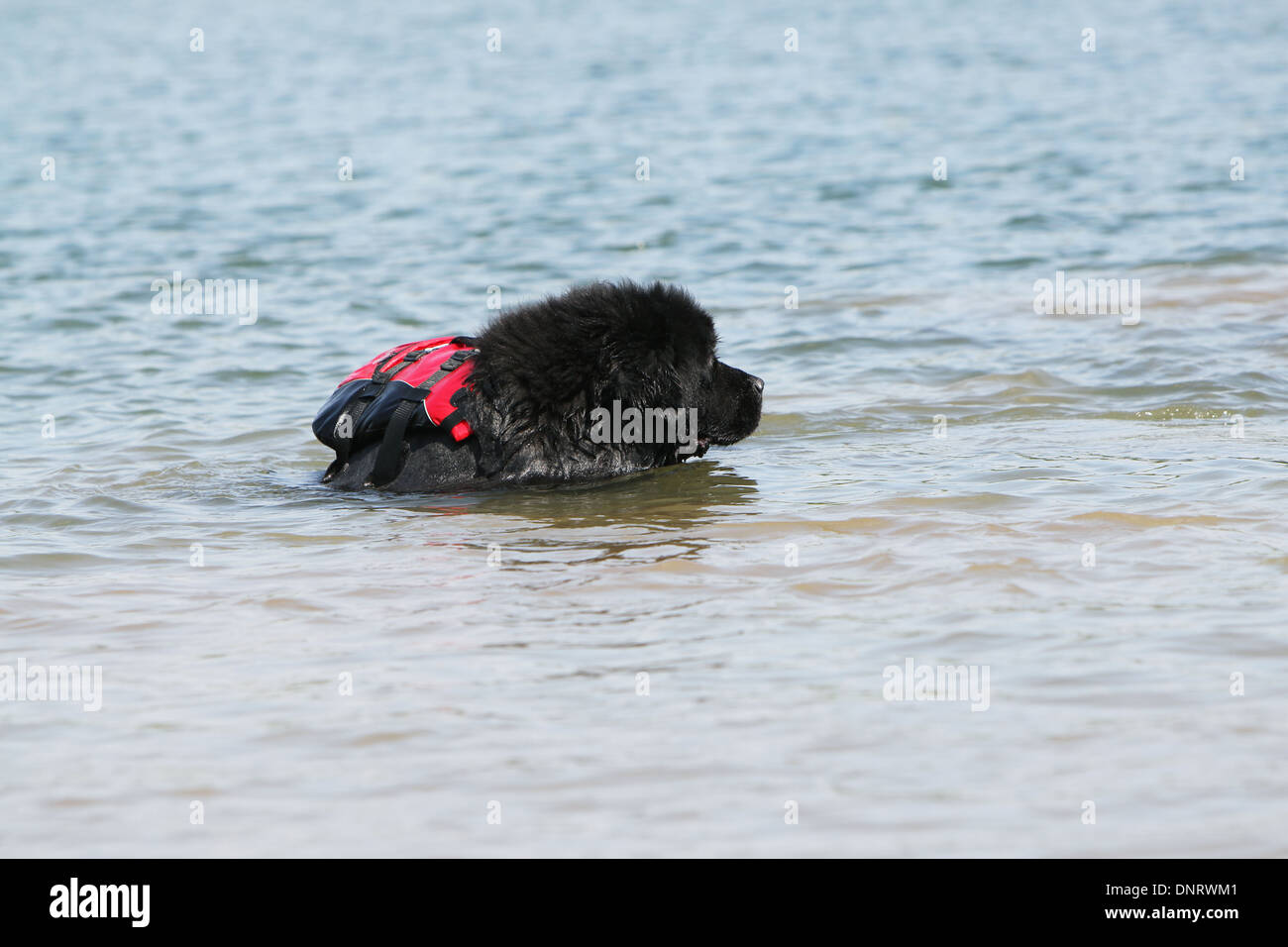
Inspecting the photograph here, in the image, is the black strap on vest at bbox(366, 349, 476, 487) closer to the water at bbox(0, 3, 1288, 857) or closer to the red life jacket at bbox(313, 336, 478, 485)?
the red life jacket at bbox(313, 336, 478, 485)

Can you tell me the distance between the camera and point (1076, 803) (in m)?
3.09

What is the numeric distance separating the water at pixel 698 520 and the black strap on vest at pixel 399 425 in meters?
0.15

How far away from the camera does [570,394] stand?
585cm

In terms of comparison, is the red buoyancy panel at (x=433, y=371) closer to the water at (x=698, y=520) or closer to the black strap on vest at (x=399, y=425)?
the black strap on vest at (x=399, y=425)

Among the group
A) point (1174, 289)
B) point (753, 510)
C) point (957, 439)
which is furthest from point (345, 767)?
point (1174, 289)

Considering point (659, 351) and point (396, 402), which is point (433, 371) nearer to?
point (396, 402)

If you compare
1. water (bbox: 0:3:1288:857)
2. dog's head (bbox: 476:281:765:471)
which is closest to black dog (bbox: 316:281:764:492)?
dog's head (bbox: 476:281:765:471)

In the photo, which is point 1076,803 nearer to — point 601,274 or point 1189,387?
point 1189,387

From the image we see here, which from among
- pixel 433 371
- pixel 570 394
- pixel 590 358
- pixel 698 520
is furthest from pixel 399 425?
pixel 698 520

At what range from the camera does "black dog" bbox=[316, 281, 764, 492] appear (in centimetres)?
582

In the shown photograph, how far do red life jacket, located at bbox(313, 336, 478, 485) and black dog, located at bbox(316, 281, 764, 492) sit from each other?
3 centimetres

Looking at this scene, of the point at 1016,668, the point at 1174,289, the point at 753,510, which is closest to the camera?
the point at 1016,668
